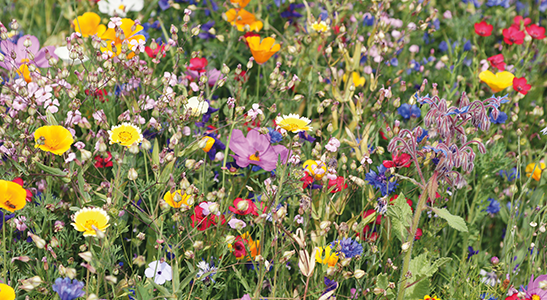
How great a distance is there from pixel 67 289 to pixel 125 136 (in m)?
0.47

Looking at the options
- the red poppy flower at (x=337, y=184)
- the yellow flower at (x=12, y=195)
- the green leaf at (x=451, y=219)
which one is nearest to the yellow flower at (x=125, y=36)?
the yellow flower at (x=12, y=195)

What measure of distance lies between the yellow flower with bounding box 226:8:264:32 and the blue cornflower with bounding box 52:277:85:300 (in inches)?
53.4

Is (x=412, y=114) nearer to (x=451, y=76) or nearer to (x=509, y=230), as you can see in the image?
(x=451, y=76)

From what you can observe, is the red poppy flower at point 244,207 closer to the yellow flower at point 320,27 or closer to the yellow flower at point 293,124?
the yellow flower at point 293,124

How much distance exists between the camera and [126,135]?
4.60 feet

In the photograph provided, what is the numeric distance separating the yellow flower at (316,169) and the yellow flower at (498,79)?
966 mm

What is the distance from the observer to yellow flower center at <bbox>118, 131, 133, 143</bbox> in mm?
1385

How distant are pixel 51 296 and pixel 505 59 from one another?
2.24m

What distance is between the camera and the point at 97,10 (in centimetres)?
247

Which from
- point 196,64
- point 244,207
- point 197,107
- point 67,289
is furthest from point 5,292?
point 196,64

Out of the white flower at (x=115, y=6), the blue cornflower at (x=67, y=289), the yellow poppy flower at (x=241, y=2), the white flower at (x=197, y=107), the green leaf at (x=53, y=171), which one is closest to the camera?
the blue cornflower at (x=67, y=289)

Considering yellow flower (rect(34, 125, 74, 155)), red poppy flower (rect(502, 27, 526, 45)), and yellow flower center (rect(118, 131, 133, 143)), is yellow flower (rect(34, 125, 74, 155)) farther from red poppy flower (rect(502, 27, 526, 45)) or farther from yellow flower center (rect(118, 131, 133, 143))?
red poppy flower (rect(502, 27, 526, 45))

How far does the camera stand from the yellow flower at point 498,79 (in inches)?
78.4

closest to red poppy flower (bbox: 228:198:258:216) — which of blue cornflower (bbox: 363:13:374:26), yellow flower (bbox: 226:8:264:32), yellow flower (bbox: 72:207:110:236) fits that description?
yellow flower (bbox: 72:207:110:236)
